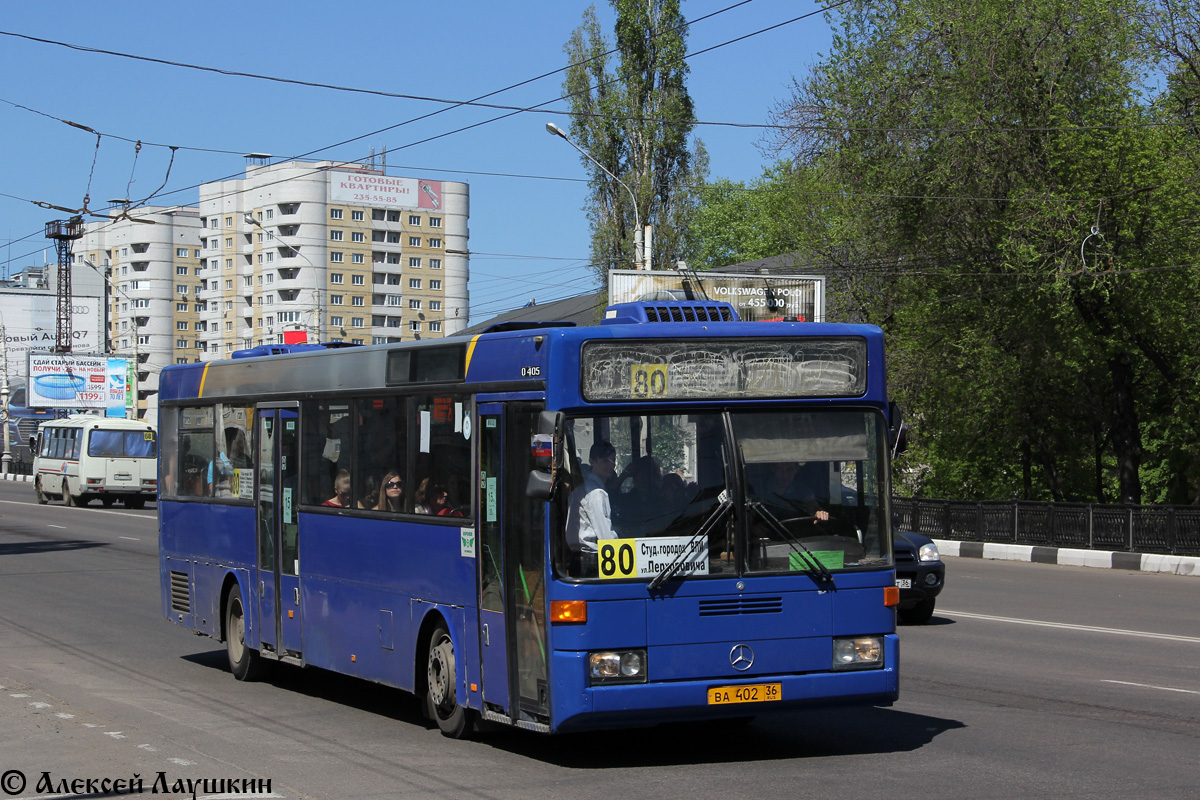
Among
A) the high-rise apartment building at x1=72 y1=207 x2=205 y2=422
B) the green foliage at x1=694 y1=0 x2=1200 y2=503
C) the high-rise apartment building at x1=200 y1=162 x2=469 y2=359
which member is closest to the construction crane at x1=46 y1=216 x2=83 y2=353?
the high-rise apartment building at x1=200 y1=162 x2=469 y2=359

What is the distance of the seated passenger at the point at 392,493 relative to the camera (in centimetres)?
920

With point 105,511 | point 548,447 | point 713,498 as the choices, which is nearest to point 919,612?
point 713,498

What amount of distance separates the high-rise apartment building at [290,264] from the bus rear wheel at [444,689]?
114 meters

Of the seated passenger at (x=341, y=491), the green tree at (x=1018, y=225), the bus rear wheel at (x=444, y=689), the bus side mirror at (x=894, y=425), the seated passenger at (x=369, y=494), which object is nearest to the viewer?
the bus side mirror at (x=894, y=425)

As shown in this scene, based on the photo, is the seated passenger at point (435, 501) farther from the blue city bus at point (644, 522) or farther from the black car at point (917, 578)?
the black car at point (917, 578)

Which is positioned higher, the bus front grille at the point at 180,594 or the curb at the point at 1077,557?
the bus front grille at the point at 180,594

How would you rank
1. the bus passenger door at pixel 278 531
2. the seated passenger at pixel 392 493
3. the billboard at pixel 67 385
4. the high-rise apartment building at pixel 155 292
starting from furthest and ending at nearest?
the high-rise apartment building at pixel 155 292 < the billboard at pixel 67 385 < the bus passenger door at pixel 278 531 < the seated passenger at pixel 392 493

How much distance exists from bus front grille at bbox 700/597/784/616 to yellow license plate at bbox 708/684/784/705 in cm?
39

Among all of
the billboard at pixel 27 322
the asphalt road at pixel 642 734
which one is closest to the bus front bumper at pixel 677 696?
the asphalt road at pixel 642 734

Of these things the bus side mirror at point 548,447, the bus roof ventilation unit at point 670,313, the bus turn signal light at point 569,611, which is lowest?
the bus turn signal light at point 569,611

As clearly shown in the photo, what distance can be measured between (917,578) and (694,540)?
26.4 feet

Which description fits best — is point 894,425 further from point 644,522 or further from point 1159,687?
point 1159,687

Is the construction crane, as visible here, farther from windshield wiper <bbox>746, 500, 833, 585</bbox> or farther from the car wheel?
windshield wiper <bbox>746, 500, 833, 585</bbox>

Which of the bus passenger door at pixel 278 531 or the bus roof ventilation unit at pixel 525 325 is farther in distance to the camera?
the bus passenger door at pixel 278 531
